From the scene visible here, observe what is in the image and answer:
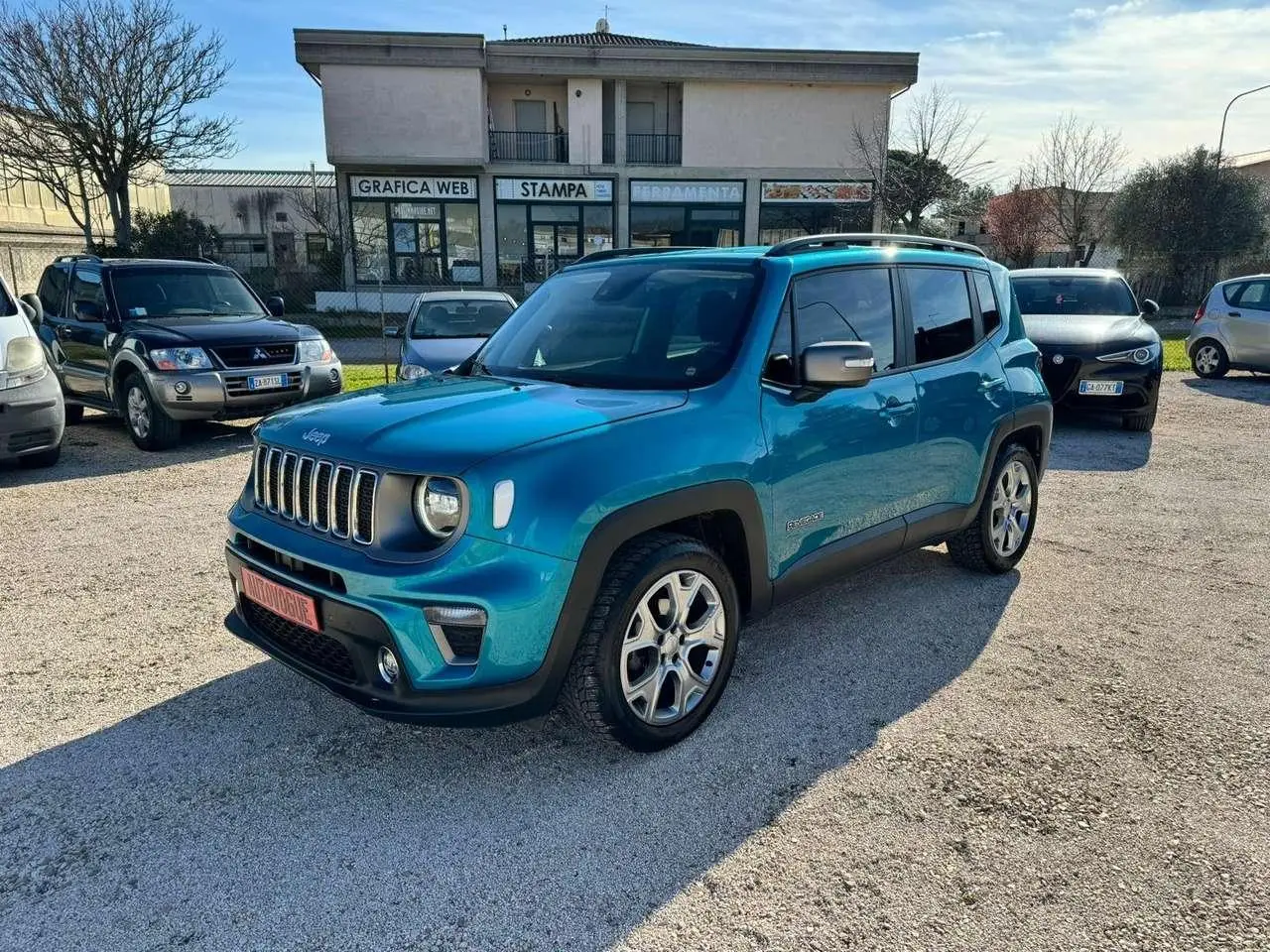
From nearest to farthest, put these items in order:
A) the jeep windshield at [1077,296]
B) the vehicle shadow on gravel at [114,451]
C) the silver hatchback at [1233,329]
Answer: the vehicle shadow on gravel at [114,451] < the jeep windshield at [1077,296] < the silver hatchback at [1233,329]

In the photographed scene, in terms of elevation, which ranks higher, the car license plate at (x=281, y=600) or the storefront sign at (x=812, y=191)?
the storefront sign at (x=812, y=191)

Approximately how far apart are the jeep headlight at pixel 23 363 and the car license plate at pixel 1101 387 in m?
10.2

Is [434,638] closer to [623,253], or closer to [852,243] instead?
[623,253]

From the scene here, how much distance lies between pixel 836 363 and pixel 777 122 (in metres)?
29.7

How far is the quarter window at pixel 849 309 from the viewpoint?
357 cm

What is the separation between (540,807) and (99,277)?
8.75 meters

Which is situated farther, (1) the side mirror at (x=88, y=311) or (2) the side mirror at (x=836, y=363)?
(1) the side mirror at (x=88, y=311)

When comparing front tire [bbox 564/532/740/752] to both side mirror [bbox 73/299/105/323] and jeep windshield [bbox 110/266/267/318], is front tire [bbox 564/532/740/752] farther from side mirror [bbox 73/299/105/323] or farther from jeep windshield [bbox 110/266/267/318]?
side mirror [bbox 73/299/105/323]

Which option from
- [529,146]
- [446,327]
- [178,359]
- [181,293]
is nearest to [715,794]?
[178,359]

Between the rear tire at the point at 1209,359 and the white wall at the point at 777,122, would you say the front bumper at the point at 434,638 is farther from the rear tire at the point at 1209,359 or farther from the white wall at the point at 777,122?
the white wall at the point at 777,122

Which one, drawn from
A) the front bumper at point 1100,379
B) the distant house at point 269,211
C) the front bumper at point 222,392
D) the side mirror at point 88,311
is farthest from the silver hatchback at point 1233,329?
the distant house at point 269,211

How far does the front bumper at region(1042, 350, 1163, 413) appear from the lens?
9086 millimetres

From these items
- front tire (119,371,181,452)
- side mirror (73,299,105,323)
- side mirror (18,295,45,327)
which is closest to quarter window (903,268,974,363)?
front tire (119,371,181,452)

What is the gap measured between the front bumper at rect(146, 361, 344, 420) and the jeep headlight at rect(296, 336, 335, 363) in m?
0.12
